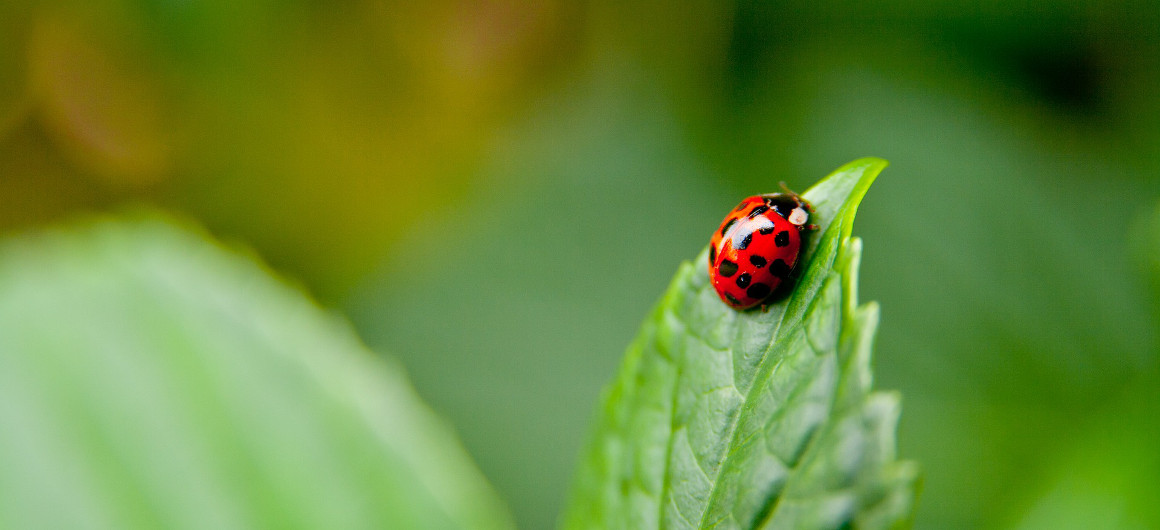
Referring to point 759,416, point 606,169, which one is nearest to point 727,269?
point 759,416

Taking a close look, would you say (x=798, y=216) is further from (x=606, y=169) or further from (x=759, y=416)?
(x=606, y=169)

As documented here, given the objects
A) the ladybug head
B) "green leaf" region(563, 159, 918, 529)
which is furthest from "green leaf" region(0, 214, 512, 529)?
the ladybug head

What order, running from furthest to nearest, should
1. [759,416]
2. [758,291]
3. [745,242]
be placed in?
[745,242], [758,291], [759,416]

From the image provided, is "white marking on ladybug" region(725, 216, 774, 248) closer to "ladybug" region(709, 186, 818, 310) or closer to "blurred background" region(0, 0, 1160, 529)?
"ladybug" region(709, 186, 818, 310)

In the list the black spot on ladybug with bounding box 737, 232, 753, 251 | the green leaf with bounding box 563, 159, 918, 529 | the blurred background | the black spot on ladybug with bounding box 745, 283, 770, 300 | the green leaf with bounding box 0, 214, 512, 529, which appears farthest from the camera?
the blurred background

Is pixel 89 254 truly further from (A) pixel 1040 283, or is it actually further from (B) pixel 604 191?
(A) pixel 1040 283

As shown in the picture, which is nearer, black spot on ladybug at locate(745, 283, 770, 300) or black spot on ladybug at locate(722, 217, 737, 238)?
black spot on ladybug at locate(745, 283, 770, 300)
